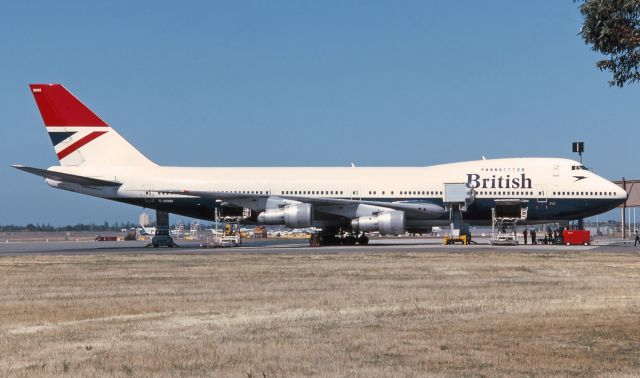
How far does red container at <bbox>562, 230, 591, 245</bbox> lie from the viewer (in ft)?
166

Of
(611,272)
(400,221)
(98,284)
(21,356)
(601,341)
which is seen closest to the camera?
(21,356)

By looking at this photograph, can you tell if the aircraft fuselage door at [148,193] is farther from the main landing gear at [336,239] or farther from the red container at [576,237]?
the red container at [576,237]

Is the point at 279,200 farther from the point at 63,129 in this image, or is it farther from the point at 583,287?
the point at 583,287

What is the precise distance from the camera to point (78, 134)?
5134cm

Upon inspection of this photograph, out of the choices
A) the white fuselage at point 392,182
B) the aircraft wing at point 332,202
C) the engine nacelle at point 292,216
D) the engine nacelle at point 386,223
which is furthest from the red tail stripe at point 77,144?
the engine nacelle at point 386,223

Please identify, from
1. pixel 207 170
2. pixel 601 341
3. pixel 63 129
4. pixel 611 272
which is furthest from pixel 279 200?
pixel 601 341

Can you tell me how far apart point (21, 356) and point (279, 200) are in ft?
125

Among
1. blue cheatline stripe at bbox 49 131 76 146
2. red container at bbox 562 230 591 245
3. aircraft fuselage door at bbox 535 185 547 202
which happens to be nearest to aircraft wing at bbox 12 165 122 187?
blue cheatline stripe at bbox 49 131 76 146

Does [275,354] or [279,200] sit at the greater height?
[279,200]

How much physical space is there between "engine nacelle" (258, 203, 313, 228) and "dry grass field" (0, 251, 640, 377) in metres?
20.4

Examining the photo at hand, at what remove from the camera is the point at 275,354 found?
1041 centimetres

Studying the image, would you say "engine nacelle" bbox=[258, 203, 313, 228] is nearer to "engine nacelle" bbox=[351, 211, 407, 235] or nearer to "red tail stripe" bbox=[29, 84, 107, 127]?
"engine nacelle" bbox=[351, 211, 407, 235]

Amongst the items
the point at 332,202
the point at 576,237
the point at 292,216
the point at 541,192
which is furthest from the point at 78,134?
the point at 576,237

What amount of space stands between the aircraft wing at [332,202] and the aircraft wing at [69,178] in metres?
4.96
